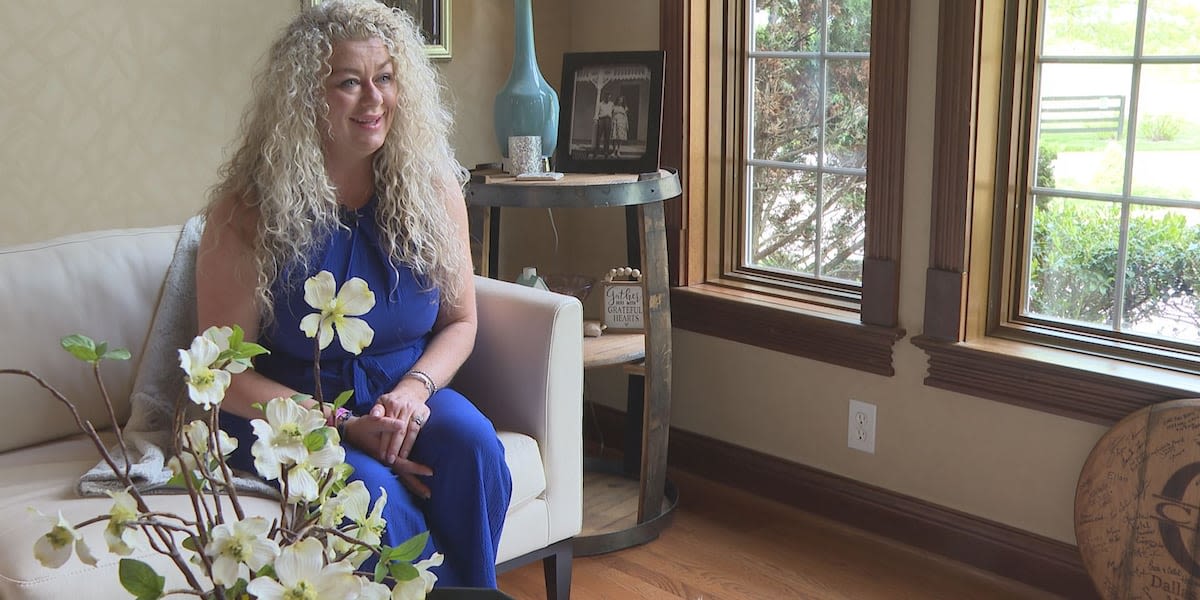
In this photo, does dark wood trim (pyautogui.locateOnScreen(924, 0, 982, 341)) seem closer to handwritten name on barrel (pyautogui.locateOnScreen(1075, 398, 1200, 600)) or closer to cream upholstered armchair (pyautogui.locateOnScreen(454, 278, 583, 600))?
handwritten name on barrel (pyautogui.locateOnScreen(1075, 398, 1200, 600))

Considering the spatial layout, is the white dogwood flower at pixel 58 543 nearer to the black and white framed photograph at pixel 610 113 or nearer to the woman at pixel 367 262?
the woman at pixel 367 262

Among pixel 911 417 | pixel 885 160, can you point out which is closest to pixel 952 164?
pixel 885 160

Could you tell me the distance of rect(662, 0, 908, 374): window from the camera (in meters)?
2.68

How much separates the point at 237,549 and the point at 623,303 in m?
2.17

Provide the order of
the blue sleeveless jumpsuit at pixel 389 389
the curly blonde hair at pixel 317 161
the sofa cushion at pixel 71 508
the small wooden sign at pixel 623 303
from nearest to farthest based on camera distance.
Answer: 1. the sofa cushion at pixel 71 508
2. the blue sleeveless jumpsuit at pixel 389 389
3. the curly blonde hair at pixel 317 161
4. the small wooden sign at pixel 623 303

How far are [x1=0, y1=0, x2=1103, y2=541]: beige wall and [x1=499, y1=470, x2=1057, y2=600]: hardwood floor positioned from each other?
15cm

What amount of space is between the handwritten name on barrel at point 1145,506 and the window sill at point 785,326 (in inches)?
21.6

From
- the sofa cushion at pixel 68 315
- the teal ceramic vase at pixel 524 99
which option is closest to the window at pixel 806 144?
the teal ceramic vase at pixel 524 99

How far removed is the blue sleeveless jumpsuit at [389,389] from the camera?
200 cm

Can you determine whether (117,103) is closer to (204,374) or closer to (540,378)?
(540,378)

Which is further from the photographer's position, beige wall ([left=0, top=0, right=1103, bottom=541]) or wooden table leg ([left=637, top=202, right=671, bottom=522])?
wooden table leg ([left=637, top=202, right=671, bottom=522])

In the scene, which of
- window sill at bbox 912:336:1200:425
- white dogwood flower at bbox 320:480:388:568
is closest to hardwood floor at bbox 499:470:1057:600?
window sill at bbox 912:336:1200:425

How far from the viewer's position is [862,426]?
9.17 feet

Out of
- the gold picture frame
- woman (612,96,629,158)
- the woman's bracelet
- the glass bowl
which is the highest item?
the gold picture frame
